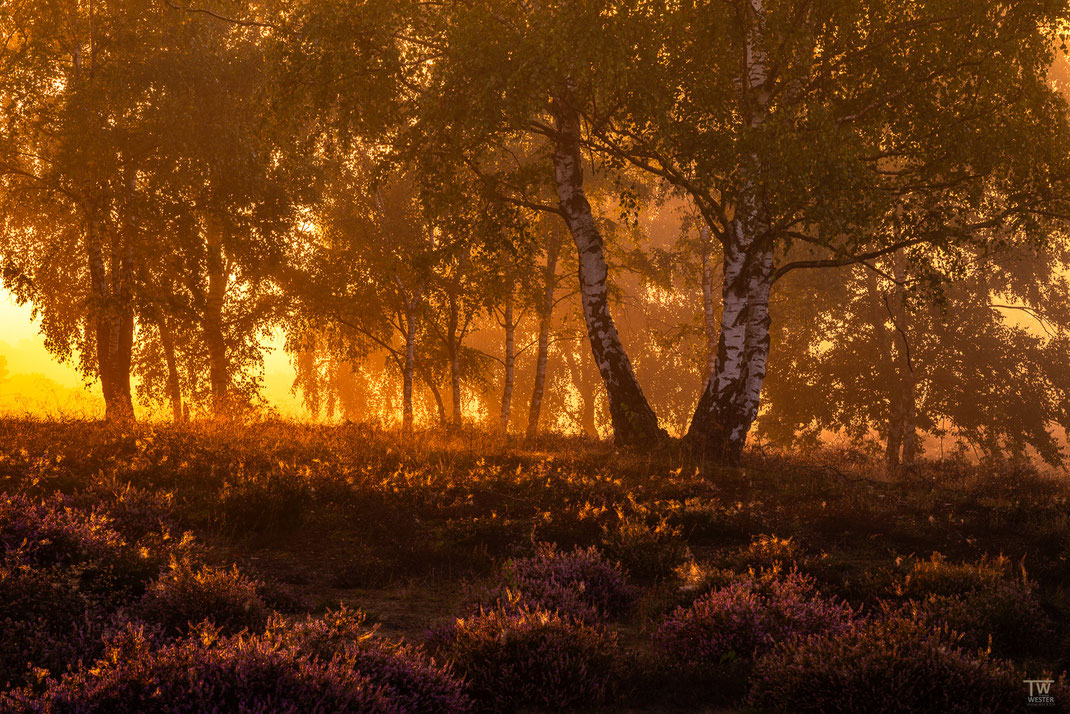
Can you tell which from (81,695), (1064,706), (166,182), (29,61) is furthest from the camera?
(166,182)

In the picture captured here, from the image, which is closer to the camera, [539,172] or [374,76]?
[374,76]

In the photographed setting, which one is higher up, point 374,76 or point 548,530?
point 374,76

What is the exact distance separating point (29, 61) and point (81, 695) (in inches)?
734

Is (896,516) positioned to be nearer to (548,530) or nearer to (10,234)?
(548,530)

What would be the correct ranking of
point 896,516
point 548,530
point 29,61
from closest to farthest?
point 548,530 → point 896,516 → point 29,61

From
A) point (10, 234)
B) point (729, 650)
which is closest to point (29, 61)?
point (10, 234)

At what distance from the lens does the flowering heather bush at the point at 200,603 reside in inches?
230

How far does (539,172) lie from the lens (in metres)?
15.8

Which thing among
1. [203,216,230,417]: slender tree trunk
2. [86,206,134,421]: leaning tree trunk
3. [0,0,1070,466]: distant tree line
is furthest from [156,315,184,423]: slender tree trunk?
[86,206,134,421]: leaning tree trunk

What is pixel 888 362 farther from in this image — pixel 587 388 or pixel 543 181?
pixel 587 388

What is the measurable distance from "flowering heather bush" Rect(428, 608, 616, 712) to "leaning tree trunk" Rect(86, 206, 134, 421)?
46.9ft

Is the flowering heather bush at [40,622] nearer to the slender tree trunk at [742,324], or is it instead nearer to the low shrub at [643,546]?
the low shrub at [643,546]

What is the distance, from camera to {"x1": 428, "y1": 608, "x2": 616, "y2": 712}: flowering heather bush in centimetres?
511

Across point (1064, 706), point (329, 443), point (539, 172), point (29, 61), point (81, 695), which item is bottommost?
point (1064, 706)
